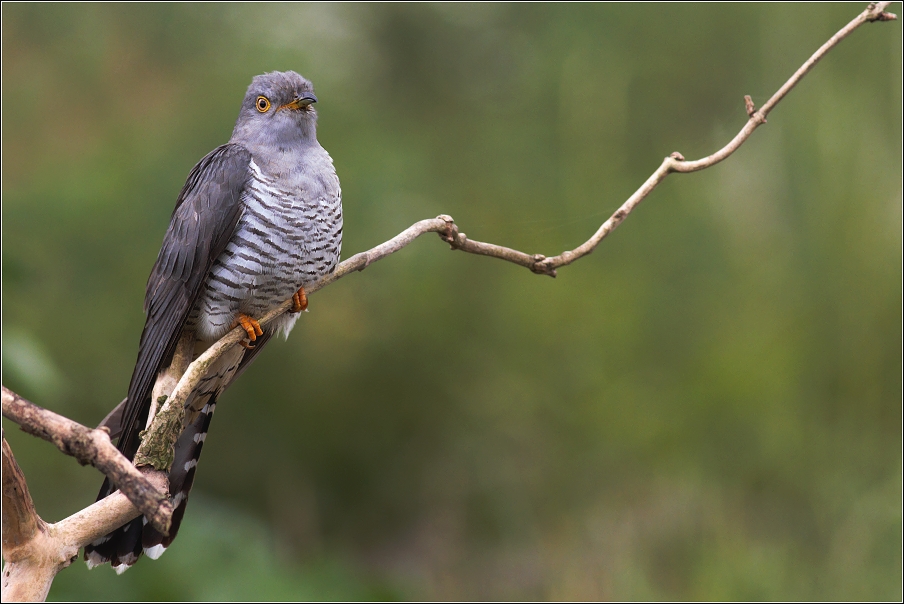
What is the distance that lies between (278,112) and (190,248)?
442 millimetres

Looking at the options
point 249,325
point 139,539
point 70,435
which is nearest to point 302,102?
point 249,325

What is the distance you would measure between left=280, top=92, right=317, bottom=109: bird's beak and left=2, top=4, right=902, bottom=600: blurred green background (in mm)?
1632

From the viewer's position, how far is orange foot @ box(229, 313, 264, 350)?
6.35ft

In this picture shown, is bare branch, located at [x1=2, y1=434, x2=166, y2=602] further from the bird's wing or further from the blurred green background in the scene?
the blurred green background

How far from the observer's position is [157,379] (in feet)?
6.02

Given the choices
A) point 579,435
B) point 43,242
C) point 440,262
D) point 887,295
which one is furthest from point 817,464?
point 43,242

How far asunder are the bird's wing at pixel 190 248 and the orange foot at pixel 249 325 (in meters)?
0.12

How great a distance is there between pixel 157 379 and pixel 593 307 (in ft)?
8.28

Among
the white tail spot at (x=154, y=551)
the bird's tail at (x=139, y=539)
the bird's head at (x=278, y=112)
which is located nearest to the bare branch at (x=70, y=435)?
the bird's tail at (x=139, y=539)

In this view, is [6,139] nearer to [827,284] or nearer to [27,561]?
[27,561]

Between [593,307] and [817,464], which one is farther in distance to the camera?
[593,307]

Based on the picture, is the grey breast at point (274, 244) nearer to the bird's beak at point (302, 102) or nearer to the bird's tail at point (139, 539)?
the bird's beak at point (302, 102)

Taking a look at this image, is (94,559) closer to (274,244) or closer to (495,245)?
(274,244)

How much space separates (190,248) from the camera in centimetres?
191
